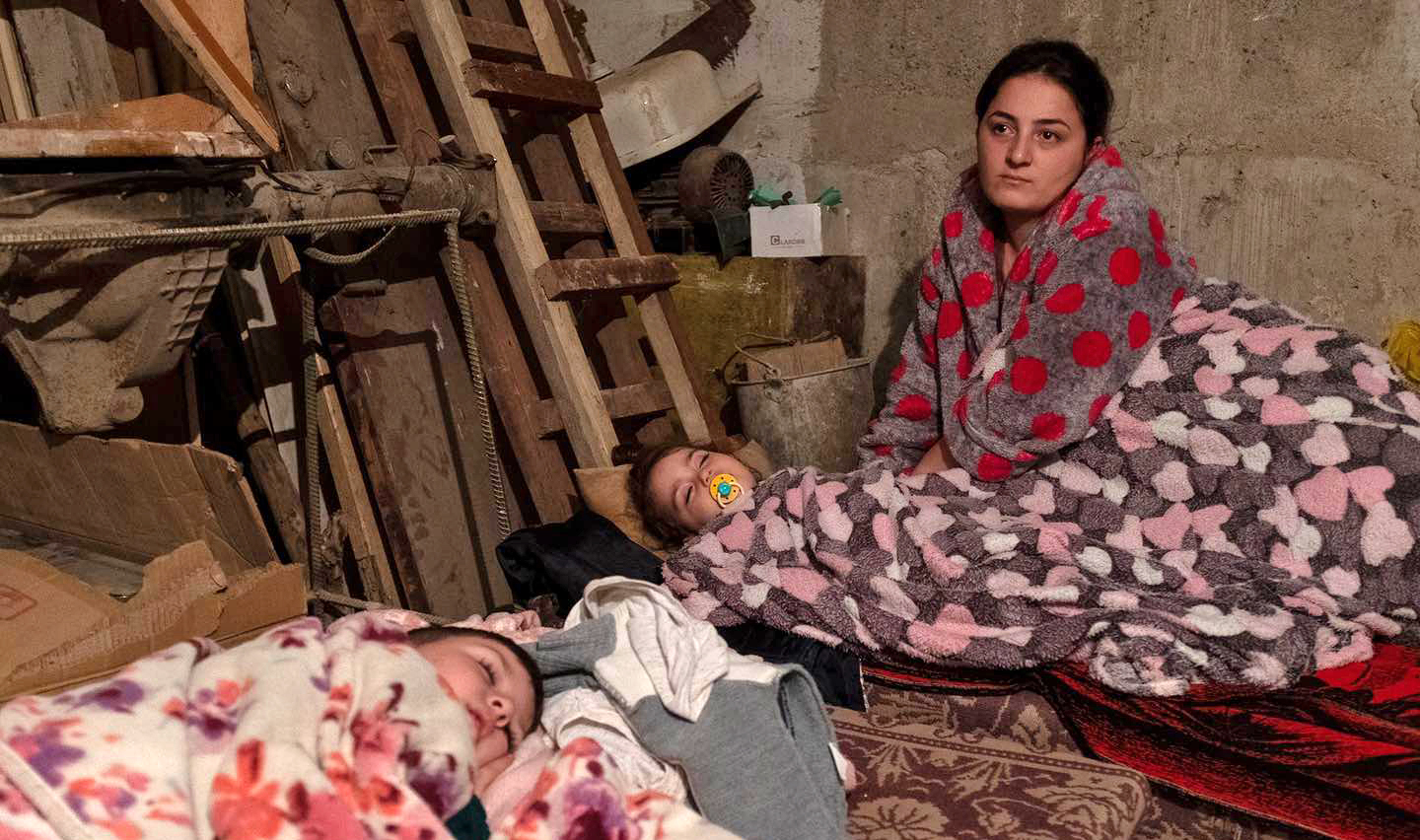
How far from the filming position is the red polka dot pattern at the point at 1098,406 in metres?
2.48

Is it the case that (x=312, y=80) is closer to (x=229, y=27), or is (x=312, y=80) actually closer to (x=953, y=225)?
(x=229, y=27)

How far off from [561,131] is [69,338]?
1.75 metres

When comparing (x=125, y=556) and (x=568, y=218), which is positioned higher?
(x=568, y=218)

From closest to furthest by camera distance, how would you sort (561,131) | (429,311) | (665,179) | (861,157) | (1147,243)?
1. (1147,243)
2. (429,311)
3. (561,131)
4. (861,157)
5. (665,179)

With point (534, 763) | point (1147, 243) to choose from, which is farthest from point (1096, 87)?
point (534, 763)

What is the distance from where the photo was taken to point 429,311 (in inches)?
126

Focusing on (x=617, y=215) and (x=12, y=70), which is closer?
(x=12, y=70)

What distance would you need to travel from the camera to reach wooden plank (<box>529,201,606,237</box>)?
10.5 ft

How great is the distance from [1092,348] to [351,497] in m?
1.98

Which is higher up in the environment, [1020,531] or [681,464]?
[681,464]

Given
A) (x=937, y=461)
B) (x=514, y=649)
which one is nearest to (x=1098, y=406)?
(x=937, y=461)

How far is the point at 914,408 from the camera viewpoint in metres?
3.10

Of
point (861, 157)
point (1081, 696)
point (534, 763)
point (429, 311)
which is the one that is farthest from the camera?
point (861, 157)

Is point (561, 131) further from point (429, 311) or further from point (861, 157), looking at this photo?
point (861, 157)
